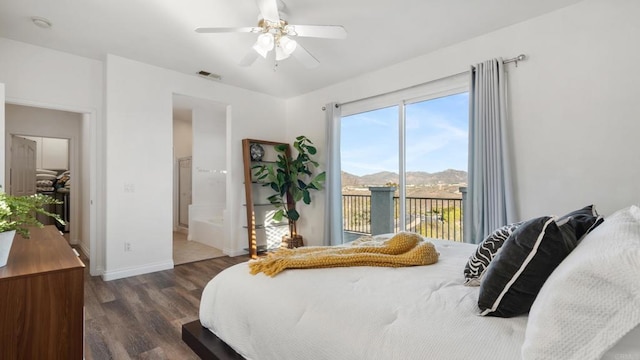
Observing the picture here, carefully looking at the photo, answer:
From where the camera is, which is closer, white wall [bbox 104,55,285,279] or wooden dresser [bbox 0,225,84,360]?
wooden dresser [bbox 0,225,84,360]

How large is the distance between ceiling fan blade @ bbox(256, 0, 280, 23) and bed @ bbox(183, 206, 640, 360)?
5.86ft

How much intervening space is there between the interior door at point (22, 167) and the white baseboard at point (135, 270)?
2864 millimetres

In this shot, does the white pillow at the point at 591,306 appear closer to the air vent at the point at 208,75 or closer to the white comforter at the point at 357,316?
the white comforter at the point at 357,316

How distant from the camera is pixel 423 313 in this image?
1.14 metres

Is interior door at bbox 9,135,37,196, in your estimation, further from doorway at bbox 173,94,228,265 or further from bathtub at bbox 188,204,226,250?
bathtub at bbox 188,204,226,250

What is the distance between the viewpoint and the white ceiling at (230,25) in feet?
8.82

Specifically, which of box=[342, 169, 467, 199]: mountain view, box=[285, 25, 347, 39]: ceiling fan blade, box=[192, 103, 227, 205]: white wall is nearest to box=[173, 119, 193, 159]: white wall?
box=[192, 103, 227, 205]: white wall

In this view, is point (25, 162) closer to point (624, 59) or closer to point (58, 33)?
point (58, 33)

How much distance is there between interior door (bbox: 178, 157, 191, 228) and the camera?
6750mm

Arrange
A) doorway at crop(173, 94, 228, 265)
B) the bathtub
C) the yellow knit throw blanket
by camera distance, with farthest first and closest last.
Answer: doorway at crop(173, 94, 228, 265), the bathtub, the yellow knit throw blanket

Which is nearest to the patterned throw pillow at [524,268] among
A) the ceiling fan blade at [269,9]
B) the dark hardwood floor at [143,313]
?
the dark hardwood floor at [143,313]

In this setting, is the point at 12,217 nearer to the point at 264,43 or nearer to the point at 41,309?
the point at 41,309

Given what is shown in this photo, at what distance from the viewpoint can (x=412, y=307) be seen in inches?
46.8

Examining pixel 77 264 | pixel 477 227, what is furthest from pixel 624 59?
pixel 77 264
